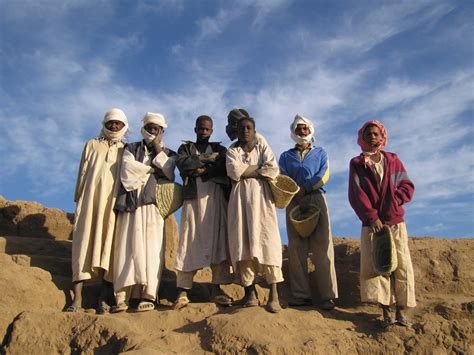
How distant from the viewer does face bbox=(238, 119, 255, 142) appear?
21.2 ft

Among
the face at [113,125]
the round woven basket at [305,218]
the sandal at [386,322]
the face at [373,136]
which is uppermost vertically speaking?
the face at [113,125]

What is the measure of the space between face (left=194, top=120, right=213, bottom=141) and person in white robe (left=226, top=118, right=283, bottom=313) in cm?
54

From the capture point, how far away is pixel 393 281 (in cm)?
598

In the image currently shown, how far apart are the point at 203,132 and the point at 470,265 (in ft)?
11.9

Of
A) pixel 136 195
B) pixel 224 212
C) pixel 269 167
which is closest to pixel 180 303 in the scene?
pixel 224 212

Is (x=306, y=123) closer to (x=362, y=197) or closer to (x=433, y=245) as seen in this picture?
(x=362, y=197)

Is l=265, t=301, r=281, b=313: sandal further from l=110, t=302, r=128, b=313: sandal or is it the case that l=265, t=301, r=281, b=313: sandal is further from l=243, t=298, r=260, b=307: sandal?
l=110, t=302, r=128, b=313: sandal

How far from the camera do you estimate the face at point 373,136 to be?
20.8 ft

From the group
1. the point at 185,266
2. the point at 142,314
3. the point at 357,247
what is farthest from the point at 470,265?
the point at 142,314

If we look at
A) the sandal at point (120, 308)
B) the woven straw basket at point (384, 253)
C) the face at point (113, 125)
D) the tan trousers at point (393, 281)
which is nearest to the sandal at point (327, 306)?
the tan trousers at point (393, 281)

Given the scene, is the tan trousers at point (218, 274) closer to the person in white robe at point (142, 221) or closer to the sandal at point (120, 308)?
the person in white robe at point (142, 221)

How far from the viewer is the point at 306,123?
695 centimetres

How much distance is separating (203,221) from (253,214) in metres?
0.67

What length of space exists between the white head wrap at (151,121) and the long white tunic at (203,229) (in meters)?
0.78
